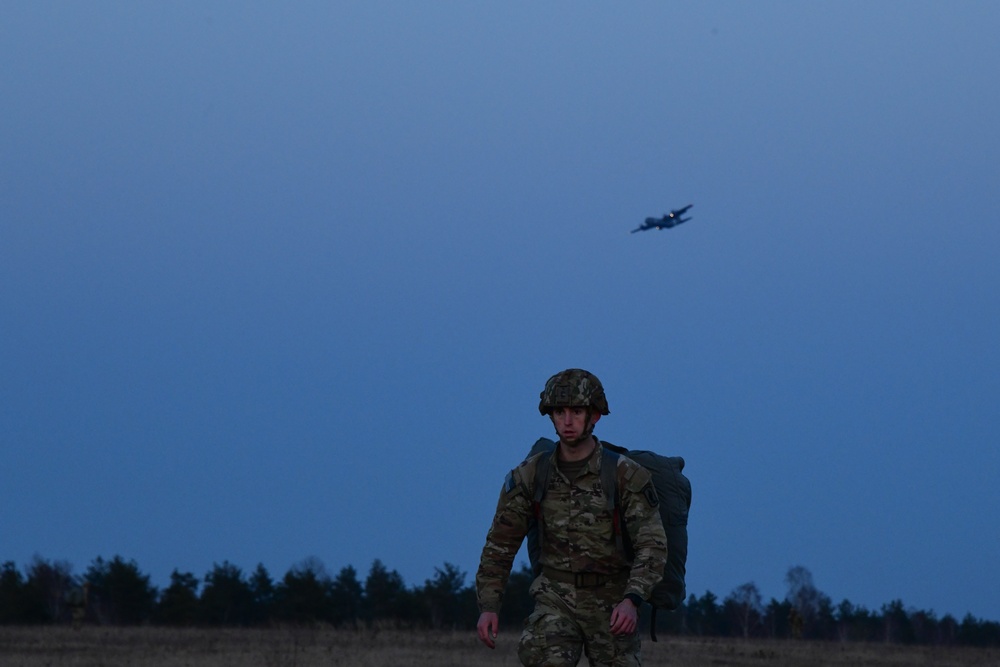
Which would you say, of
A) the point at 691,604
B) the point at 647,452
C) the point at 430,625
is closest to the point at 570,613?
the point at 647,452

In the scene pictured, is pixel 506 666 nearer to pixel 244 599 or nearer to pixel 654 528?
pixel 654 528

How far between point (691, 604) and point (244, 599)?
2447 cm

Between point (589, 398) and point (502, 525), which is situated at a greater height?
point (589, 398)

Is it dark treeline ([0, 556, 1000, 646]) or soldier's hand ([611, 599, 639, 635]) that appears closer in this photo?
soldier's hand ([611, 599, 639, 635])

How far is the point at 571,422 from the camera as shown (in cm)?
814

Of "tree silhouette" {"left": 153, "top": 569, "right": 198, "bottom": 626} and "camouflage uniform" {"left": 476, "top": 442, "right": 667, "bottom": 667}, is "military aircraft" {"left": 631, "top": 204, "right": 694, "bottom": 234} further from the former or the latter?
"camouflage uniform" {"left": 476, "top": 442, "right": 667, "bottom": 667}

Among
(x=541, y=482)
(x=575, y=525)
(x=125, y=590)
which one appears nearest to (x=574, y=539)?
(x=575, y=525)

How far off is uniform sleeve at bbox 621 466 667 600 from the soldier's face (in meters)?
0.36

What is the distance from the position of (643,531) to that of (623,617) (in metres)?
0.48

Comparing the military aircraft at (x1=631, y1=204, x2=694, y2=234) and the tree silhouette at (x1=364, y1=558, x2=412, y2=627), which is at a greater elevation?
the military aircraft at (x1=631, y1=204, x2=694, y2=234)

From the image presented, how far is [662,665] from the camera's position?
21.6m

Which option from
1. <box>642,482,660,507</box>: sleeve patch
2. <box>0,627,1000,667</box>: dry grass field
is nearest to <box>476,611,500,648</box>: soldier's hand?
<box>642,482,660,507</box>: sleeve patch

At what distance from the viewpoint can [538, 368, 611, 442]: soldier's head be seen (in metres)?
8.09

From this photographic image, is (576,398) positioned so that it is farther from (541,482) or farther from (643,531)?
(643,531)
